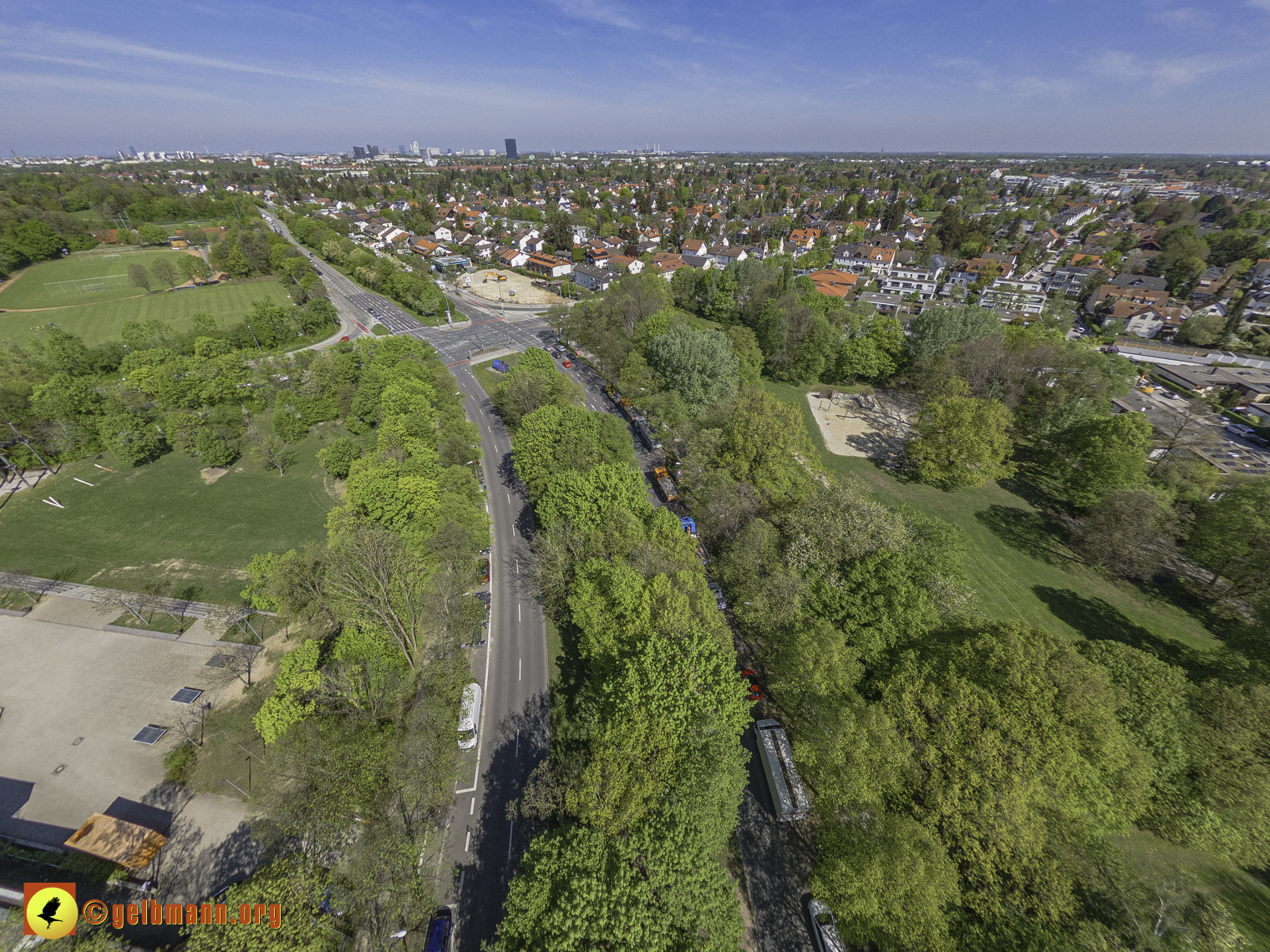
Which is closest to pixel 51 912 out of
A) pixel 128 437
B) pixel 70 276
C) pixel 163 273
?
pixel 128 437

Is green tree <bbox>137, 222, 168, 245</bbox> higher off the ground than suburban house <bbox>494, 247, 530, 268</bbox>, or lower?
higher

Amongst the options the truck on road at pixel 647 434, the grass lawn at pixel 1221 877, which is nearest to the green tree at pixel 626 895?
the grass lawn at pixel 1221 877

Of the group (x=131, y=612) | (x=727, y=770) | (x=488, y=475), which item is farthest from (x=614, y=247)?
(x=727, y=770)

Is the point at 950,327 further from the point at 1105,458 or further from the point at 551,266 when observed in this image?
the point at 551,266

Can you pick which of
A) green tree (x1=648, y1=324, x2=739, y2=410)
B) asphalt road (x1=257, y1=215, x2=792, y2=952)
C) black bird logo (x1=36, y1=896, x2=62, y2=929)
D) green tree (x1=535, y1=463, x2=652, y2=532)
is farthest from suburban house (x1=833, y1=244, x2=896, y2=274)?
black bird logo (x1=36, y1=896, x2=62, y2=929)

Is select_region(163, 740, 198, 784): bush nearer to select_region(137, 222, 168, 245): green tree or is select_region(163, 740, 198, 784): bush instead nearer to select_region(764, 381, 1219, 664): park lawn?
select_region(764, 381, 1219, 664): park lawn

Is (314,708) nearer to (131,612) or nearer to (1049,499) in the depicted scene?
(131,612)

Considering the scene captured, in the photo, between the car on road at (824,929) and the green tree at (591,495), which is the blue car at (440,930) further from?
the green tree at (591,495)
